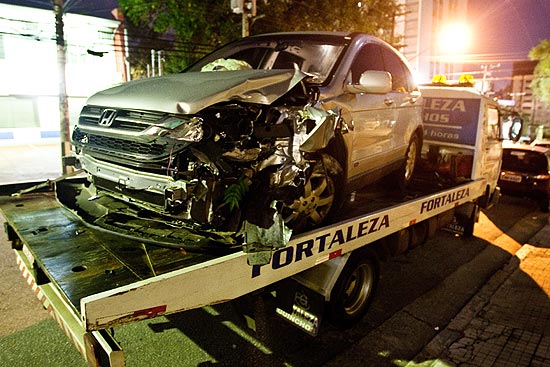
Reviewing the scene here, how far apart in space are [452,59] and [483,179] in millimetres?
34924

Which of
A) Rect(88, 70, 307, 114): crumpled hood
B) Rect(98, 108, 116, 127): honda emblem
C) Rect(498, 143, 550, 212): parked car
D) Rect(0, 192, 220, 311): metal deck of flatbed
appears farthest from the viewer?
Rect(498, 143, 550, 212): parked car

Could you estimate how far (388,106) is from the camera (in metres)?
4.90

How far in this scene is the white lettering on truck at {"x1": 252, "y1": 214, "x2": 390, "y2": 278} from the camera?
3.14 meters

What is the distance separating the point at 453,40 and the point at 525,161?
32928mm

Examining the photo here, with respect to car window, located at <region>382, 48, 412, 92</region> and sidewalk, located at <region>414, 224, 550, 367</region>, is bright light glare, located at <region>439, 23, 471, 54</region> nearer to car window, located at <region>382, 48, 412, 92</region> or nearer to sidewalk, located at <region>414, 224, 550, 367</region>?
car window, located at <region>382, 48, 412, 92</region>

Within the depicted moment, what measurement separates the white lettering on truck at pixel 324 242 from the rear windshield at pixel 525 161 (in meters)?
7.78

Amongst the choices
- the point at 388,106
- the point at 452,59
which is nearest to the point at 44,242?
the point at 388,106

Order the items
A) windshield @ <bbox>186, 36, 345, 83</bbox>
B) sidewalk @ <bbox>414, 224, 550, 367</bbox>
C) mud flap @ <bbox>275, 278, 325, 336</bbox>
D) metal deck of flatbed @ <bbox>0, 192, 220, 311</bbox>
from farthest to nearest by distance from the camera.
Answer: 1. windshield @ <bbox>186, 36, 345, 83</bbox>
2. sidewalk @ <bbox>414, 224, 550, 367</bbox>
3. mud flap @ <bbox>275, 278, 325, 336</bbox>
4. metal deck of flatbed @ <bbox>0, 192, 220, 311</bbox>

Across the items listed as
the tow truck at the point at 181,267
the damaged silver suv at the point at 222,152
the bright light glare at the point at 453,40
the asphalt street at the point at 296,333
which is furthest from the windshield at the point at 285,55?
the bright light glare at the point at 453,40

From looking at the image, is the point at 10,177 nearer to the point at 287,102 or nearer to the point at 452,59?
the point at 287,102

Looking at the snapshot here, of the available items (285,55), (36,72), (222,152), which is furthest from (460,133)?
(36,72)

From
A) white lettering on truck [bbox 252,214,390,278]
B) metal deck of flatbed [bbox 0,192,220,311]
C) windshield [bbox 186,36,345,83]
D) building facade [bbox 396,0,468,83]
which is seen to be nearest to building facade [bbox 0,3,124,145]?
windshield [bbox 186,36,345,83]

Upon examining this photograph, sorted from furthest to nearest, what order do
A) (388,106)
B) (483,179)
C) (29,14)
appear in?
1. (29,14)
2. (483,179)
3. (388,106)

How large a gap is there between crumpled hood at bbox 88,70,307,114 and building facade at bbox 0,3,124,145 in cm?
1608
